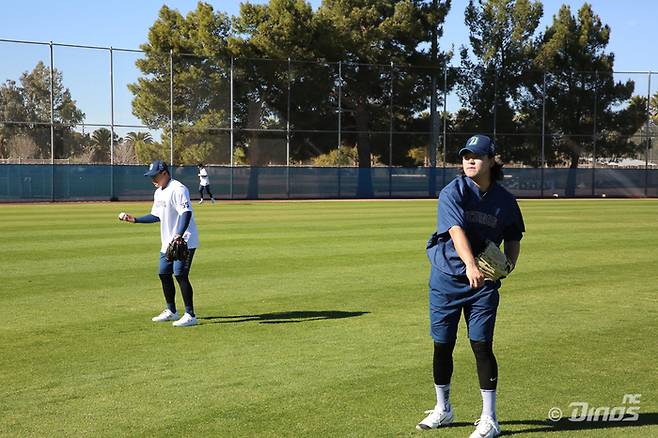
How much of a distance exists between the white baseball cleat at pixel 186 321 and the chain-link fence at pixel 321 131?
91.1 feet

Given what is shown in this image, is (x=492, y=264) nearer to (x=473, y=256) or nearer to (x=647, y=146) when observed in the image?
(x=473, y=256)

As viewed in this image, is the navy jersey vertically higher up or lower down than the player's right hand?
higher up

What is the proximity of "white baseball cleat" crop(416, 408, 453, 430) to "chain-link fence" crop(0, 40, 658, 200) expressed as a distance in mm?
31747

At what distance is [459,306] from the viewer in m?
4.98

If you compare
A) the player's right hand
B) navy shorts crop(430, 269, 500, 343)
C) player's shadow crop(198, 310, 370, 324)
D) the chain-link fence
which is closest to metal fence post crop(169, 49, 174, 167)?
the chain-link fence

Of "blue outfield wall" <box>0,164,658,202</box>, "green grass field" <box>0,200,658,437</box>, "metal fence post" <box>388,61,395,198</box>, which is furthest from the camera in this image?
"metal fence post" <box>388,61,395,198</box>

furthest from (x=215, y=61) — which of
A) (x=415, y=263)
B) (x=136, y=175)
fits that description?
(x=415, y=263)

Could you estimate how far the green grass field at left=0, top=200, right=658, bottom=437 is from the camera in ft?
17.5

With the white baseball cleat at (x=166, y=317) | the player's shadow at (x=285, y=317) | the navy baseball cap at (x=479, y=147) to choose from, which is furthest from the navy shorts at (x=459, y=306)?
the white baseball cleat at (x=166, y=317)

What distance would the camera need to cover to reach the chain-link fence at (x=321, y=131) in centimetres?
3566

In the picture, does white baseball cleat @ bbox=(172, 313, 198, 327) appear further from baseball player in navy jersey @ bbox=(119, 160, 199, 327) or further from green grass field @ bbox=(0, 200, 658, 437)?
green grass field @ bbox=(0, 200, 658, 437)

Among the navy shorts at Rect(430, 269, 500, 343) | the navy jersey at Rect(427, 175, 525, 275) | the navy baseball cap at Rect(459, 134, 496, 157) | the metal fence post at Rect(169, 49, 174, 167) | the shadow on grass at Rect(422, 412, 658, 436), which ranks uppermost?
the metal fence post at Rect(169, 49, 174, 167)

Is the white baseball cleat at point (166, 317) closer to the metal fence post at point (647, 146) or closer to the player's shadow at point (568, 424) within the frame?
the player's shadow at point (568, 424)

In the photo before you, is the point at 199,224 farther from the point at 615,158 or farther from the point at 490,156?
the point at 615,158
